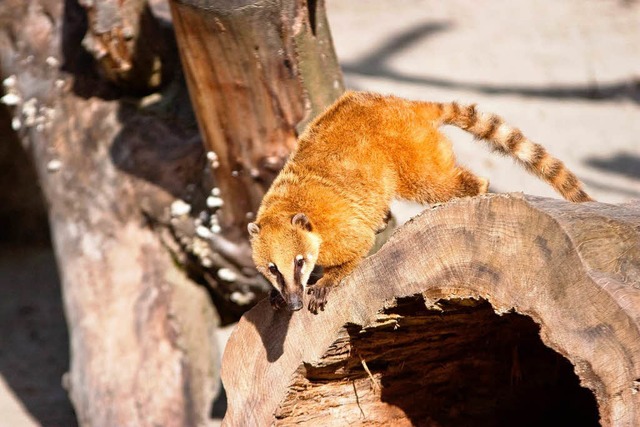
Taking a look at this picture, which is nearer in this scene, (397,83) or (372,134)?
(372,134)

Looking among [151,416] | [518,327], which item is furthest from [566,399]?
[151,416]

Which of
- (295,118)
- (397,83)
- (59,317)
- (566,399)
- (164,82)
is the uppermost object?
(295,118)

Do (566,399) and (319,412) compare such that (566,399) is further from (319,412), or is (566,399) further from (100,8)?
(100,8)

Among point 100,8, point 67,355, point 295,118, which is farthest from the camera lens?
point 67,355

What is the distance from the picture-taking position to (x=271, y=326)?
9.41 ft

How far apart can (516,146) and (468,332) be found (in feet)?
2.39

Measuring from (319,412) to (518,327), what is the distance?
744 millimetres

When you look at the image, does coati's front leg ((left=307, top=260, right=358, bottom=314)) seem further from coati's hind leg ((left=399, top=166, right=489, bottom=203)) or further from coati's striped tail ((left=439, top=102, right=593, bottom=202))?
coati's striped tail ((left=439, top=102, right=593, bottom=202))

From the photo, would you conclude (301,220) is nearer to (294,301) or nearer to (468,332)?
(294,301)

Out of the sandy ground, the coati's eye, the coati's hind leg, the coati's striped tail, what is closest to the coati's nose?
the coati's eye

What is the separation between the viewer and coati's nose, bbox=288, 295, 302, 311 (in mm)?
2758

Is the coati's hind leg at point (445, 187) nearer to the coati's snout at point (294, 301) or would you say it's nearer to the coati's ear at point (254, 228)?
the coati's ear at point (254, 228)

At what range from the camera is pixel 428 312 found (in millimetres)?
2801

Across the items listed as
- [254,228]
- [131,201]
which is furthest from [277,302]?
[131,201]
